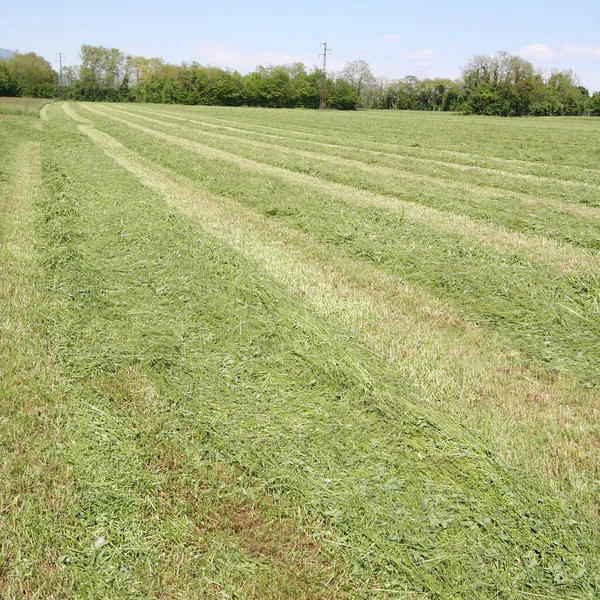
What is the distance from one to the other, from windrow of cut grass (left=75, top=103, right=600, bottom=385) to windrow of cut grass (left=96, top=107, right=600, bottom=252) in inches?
58.0

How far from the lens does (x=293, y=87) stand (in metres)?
86.8

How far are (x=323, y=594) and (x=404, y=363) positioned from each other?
7.12 feet

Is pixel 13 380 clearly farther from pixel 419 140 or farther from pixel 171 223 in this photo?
pixel 419 140

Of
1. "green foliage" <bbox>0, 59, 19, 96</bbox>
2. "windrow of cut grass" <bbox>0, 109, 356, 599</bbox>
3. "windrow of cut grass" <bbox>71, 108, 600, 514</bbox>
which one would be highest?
"green foliage" <bbox>0, 59, 19, 96</bbox>

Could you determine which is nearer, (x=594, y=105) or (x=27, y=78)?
(x=594, y=105)

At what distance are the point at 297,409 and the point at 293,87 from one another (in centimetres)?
9097

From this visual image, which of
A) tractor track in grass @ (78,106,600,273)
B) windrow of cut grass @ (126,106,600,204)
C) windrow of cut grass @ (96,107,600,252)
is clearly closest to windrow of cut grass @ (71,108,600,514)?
tractor track in grass @ (78,106,600,273)

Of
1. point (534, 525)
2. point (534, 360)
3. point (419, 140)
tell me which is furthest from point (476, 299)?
point (419, 140)

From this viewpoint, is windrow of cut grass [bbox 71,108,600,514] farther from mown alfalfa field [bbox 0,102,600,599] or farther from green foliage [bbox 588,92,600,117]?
green foliage [bbox 588,92,600,117]

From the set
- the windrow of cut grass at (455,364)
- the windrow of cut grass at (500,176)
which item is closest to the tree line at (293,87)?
the windrow of cut grass at (500,176)

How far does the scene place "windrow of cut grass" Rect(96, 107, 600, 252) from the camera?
846 cm

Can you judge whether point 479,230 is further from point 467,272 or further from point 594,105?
point 594,105

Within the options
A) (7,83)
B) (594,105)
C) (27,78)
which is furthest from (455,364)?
(27,78)

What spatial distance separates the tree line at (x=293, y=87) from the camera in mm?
64688
